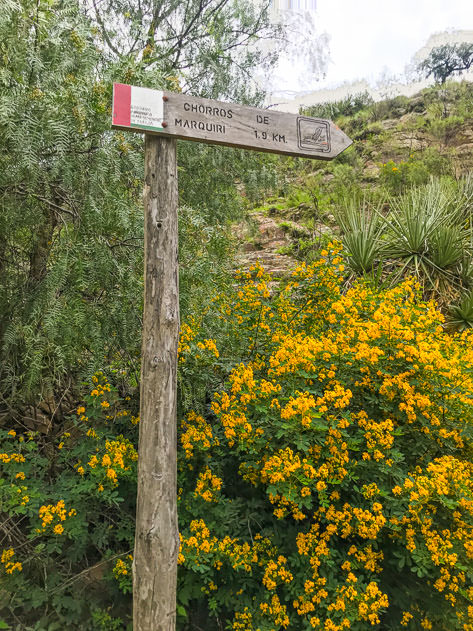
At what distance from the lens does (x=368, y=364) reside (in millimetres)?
2801

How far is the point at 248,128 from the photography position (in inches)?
92.7

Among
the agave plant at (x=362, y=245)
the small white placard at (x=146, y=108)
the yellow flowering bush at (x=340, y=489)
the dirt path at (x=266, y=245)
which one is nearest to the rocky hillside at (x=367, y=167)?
the dirt path at (x=266, y=245)

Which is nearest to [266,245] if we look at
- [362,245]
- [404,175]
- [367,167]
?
[362,245]

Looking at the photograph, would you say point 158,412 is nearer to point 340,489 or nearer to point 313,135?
point 340,489

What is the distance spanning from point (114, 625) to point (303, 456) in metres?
1.49

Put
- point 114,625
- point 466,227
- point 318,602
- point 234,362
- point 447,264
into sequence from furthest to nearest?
point 466,227 < point 447,264 < point 234,362 < point 114,625 < point 318,602

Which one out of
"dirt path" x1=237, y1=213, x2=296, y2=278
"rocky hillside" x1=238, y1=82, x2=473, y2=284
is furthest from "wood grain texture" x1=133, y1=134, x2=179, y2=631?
"dirt path" x1=237, y1=213, x2=296, y2=278

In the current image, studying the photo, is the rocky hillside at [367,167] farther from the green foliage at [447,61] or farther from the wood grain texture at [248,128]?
the green foliage at [447,61]

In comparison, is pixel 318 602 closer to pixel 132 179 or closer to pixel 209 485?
pixel 209 485

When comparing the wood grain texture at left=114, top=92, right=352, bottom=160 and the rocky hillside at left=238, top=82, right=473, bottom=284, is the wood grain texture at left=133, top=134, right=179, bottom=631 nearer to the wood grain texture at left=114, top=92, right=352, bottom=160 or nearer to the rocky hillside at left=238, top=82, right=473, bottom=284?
the wood grain texture at left=114, top=92, right=352, bottom=160

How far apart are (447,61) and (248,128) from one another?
20.8 metres

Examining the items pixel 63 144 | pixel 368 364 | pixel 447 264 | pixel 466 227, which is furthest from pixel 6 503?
pixel 466 227

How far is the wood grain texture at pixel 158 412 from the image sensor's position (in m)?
2.09

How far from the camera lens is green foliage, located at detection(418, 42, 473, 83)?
1791 cm
